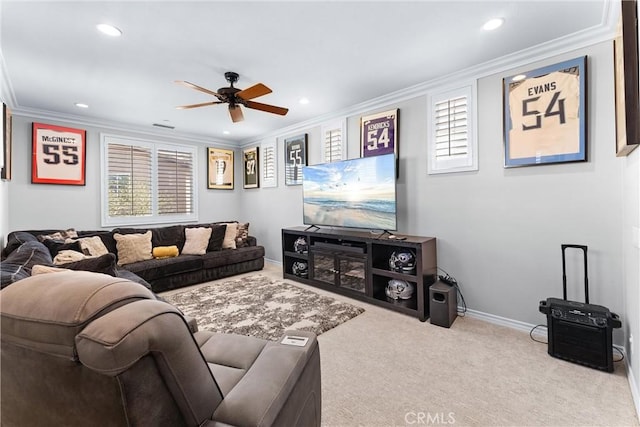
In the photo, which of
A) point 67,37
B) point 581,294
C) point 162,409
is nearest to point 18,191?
point 67,37

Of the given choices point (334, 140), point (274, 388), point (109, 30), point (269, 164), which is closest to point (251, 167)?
point (269, 164)

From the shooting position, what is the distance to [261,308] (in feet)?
10.9

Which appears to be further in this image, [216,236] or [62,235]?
[216,236]

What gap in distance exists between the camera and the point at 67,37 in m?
2.37

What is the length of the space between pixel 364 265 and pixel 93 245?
3567 mm

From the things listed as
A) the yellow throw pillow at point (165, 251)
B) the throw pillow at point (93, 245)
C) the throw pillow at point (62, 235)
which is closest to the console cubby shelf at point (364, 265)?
the yellow throw pillow at point (165, 251)

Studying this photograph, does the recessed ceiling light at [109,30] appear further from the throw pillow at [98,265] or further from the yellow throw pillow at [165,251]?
the yellow throw pillow at [165,251]

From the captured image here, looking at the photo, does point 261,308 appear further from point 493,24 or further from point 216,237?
point 493,24

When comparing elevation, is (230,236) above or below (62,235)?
below

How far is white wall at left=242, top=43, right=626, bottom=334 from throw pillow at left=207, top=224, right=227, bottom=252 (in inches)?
122

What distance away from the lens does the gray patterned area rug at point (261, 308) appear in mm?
2848

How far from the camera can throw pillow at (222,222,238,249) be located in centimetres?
506

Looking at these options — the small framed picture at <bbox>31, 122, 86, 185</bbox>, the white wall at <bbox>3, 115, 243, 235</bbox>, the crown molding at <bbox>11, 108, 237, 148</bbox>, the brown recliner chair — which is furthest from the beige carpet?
the crown molding at <bbox>11, 108, 237, 148</bbox>

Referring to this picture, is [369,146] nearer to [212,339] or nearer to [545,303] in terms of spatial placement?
[545,303]
